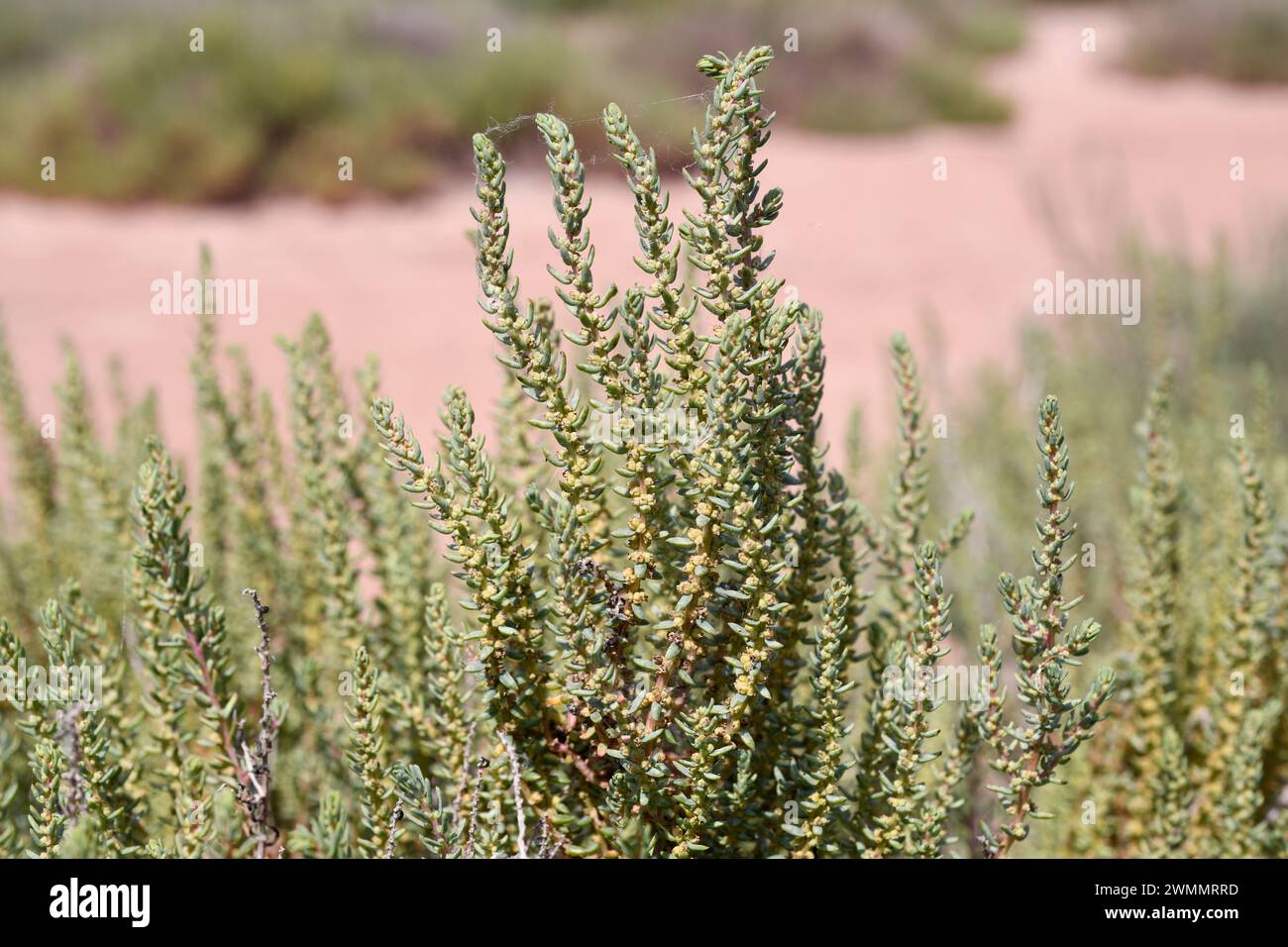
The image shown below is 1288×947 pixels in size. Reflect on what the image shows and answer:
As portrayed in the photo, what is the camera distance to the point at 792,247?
8.81 metres

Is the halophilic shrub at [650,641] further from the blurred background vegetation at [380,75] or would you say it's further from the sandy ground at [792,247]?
the blurred background vegetation at [380,75]

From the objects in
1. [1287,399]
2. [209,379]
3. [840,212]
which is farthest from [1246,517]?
[840,212]

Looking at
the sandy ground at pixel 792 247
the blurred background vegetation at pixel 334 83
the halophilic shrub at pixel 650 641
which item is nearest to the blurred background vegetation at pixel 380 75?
the blurred background vegetation at pixel 334 83

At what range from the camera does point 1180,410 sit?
15.2ft

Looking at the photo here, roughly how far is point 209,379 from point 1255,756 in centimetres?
202

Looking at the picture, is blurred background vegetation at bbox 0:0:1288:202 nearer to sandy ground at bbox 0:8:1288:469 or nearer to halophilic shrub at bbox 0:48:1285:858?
sandy ground at bbox 0:8:1288:469

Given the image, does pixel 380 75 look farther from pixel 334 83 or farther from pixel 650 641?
pixel 650 641

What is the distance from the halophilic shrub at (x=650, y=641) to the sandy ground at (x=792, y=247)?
3171 mm

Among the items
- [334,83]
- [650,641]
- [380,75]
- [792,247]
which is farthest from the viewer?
[380,75]

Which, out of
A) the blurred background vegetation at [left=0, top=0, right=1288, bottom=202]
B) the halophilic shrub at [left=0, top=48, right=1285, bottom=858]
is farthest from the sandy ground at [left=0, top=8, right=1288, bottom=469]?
the halophilic shrub at [left=0, top=48, right=1285, bottom=858]

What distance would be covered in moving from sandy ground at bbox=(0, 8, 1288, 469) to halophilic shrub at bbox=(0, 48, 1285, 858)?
317cm

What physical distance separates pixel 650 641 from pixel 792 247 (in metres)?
7.75

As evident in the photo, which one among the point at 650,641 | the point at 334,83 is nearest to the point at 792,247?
the point at 334,83
